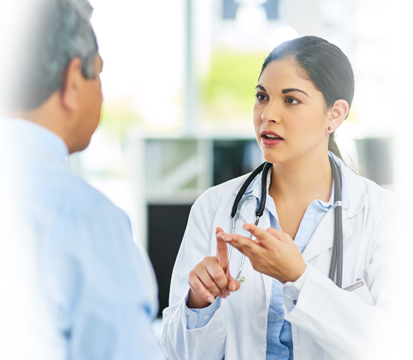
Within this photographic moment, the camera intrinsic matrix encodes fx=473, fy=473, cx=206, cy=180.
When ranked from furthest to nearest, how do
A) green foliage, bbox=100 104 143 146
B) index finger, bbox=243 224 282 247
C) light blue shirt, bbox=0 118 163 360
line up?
green foliage, bbox=100 104 143 146 → index finger, bbox=243 224 282 247 → light blue shirt, bbox=0 118 163 360

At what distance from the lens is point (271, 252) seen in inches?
36.7

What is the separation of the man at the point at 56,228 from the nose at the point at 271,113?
572 mm

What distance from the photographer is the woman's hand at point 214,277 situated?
1.01 m

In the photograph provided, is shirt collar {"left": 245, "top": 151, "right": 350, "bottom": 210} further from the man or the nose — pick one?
the man

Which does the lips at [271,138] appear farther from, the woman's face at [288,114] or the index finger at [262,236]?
the index finger at [262,236]

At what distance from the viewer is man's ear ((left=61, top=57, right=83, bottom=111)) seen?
2.17 feet

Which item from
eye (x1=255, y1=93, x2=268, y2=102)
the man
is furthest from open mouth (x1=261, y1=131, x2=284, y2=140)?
the man

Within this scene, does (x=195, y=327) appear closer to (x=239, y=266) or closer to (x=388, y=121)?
(x=239, y=266)

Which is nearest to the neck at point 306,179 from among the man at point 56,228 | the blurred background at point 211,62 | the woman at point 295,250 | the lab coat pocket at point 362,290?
the woman at point 295,250

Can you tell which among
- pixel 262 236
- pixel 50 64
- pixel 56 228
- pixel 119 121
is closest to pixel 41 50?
pixel 50 64

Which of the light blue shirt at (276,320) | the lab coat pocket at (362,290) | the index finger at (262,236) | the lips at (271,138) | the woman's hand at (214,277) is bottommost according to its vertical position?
the light blue shirt at (276,320)

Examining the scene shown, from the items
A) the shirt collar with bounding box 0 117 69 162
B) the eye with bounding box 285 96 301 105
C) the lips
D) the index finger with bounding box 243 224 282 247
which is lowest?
the index finger with bounding box 243 224 282 247

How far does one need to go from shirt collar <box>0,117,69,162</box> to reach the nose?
0.63m

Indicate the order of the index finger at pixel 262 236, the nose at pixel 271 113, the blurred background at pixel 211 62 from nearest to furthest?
1. the index finger at pixel 262 236
2. the nose at pixel 271 113
3. the blurred background at pixel 211 62
